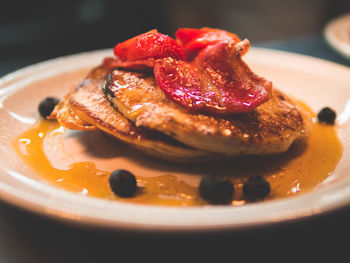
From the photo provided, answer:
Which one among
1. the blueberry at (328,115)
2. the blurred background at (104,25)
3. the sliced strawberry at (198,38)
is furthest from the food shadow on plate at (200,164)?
the blurred background at (104,25)

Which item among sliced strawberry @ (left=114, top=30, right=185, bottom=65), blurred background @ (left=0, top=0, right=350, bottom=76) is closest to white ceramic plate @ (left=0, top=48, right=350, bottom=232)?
sliced strawberry @ (left=114, top=30, right=185, bottom=65)

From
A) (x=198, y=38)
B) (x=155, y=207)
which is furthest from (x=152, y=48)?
(x=155, y=207)

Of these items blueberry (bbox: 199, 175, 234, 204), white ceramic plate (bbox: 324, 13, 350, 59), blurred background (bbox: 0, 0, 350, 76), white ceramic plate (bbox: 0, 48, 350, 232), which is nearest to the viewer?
white ceramic plate (bbox: 0, 48, 350, 232)

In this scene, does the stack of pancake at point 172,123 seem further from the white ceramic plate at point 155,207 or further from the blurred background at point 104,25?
the blurred background at point 104,25

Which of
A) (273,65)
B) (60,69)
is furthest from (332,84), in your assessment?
(60,69)

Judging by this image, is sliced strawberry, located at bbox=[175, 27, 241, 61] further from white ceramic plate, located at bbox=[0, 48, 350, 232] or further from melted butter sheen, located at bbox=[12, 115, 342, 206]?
white ceramic plate, located at bbox=[0, 48, 350, 232]

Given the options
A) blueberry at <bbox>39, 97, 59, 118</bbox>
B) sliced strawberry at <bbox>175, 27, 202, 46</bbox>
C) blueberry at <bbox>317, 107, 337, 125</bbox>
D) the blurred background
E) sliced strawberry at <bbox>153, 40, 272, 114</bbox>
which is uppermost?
sliced strawberry at <bbox>175, 27, 202, 46</bbox>

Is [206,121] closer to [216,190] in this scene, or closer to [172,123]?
[172,123]

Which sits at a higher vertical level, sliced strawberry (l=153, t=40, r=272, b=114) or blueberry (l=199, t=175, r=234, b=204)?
sliced strawberry (l=153, t=40, r=272, b=114)
